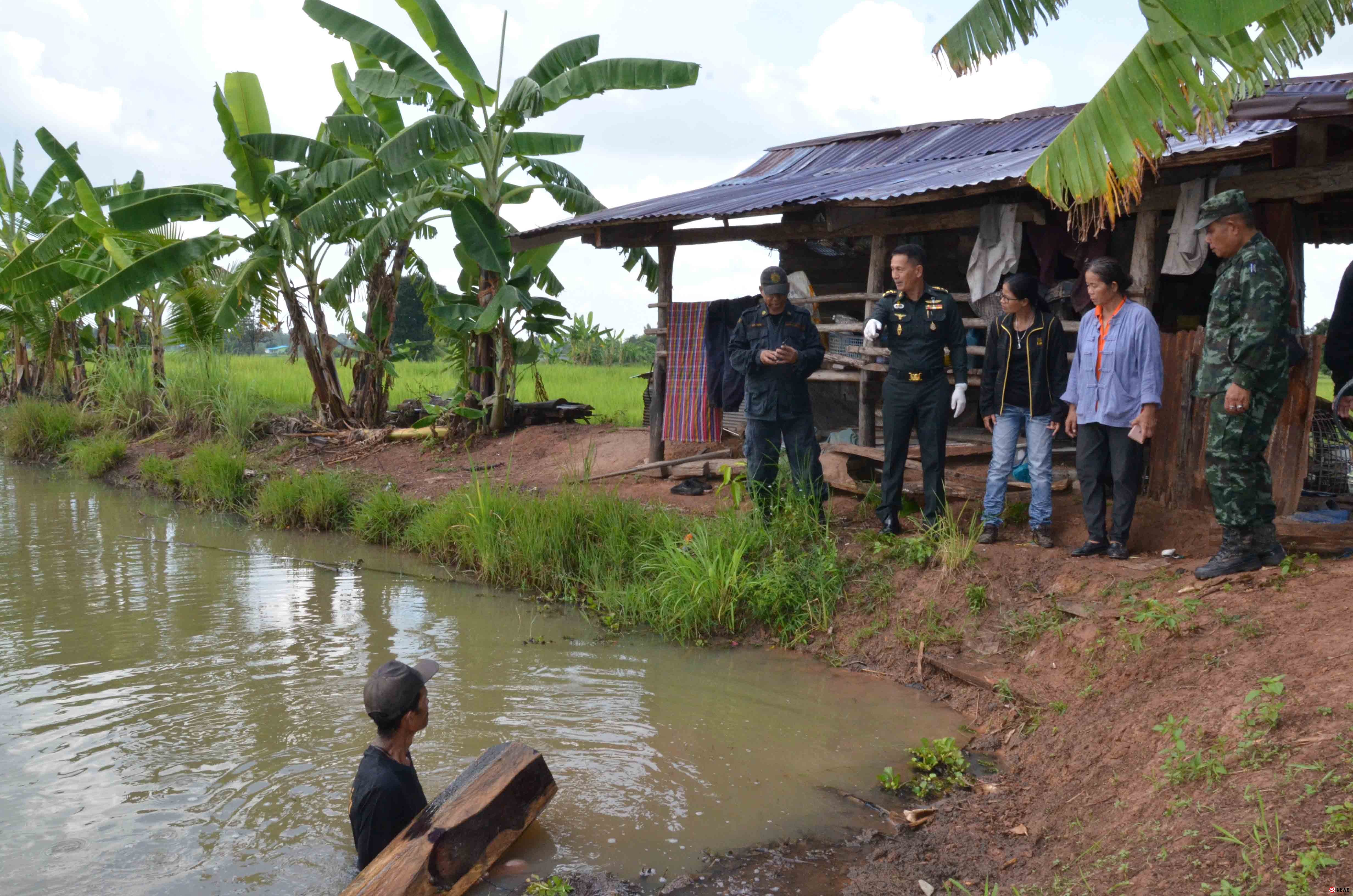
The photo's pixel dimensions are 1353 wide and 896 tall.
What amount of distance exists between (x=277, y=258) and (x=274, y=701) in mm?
9069

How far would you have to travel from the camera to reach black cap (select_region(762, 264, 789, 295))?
281 inches

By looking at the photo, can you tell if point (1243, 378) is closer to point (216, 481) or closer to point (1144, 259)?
point (1144, 259)

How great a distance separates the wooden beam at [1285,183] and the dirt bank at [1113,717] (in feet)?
→ 7.44

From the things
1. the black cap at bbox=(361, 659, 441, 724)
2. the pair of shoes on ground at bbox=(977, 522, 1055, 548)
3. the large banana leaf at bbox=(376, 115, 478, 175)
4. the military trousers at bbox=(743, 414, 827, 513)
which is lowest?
the black cap at bbox=(361, 659, 441, 724)

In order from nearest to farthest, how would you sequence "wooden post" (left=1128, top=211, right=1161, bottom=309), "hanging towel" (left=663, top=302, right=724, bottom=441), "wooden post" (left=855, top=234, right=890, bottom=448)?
"wooden post" (left=1128, top=211, right=1161, bottom=309) < "wooden post" (left=855, top=234, right=890, bottom=448) < "hanging towel" (left=663, top=302, right=724, bottom=441)

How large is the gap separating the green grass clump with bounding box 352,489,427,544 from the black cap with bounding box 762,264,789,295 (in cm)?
419

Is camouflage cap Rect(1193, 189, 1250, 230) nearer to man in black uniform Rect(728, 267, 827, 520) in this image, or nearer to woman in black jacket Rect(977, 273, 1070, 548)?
woman in black jacket Rect(977, 273, 1070, 548)

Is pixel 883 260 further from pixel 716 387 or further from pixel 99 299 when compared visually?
pixel 99 299

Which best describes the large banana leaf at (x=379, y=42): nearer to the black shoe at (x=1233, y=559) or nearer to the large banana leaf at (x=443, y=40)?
the large banana leaf at (x=443, y=40)

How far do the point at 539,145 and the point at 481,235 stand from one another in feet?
6.49

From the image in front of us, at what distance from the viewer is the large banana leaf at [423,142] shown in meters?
10.4

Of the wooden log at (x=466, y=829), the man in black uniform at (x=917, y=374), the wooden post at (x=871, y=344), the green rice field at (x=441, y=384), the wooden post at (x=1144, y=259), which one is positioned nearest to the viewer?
the wooden log at (x=466, y=829)

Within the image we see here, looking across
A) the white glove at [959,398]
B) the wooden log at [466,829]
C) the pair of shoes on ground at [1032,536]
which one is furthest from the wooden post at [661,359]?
the wooden log at [466,829]

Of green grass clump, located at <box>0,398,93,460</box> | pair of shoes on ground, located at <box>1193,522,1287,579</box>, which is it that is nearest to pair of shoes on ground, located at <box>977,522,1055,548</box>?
pair of shoes on ground, located at <box>1193,522,1287,579</box>
